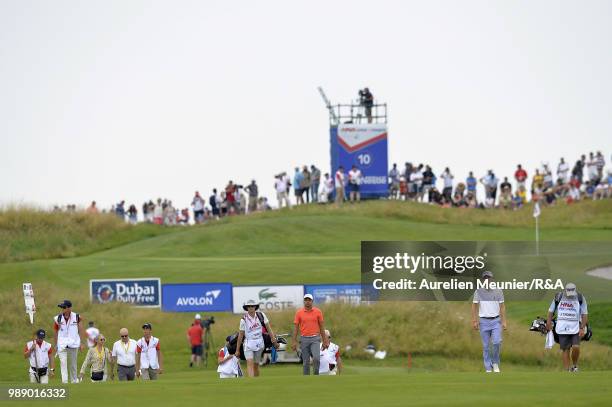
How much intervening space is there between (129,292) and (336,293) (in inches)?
276

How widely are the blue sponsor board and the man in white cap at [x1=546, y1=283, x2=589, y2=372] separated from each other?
1689 cm

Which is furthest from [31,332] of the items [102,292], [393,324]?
[393,324]

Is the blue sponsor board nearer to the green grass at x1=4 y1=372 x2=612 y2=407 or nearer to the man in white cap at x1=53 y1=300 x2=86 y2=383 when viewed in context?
the man in white cap at x1=53 y1=300 x2=86 y2=383

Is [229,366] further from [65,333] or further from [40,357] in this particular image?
[40,357]

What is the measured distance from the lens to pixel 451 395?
17750 millimetres

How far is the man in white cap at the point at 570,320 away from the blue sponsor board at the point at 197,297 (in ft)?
55.4

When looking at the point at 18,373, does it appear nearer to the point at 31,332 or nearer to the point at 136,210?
the point at 31,332

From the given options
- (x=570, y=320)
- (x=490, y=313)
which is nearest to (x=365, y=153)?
(x=490, y=313)

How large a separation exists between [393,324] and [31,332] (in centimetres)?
1142

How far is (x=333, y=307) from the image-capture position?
127ft

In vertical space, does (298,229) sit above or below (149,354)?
above

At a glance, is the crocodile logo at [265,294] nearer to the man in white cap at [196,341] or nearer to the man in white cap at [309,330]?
the man in white cap at [196,341]

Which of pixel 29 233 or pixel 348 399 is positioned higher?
pixel 29 233

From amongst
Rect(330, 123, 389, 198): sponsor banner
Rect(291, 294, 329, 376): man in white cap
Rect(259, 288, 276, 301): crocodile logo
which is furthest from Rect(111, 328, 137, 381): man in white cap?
Rect(330, 123, 389, 198): sponsor banner
